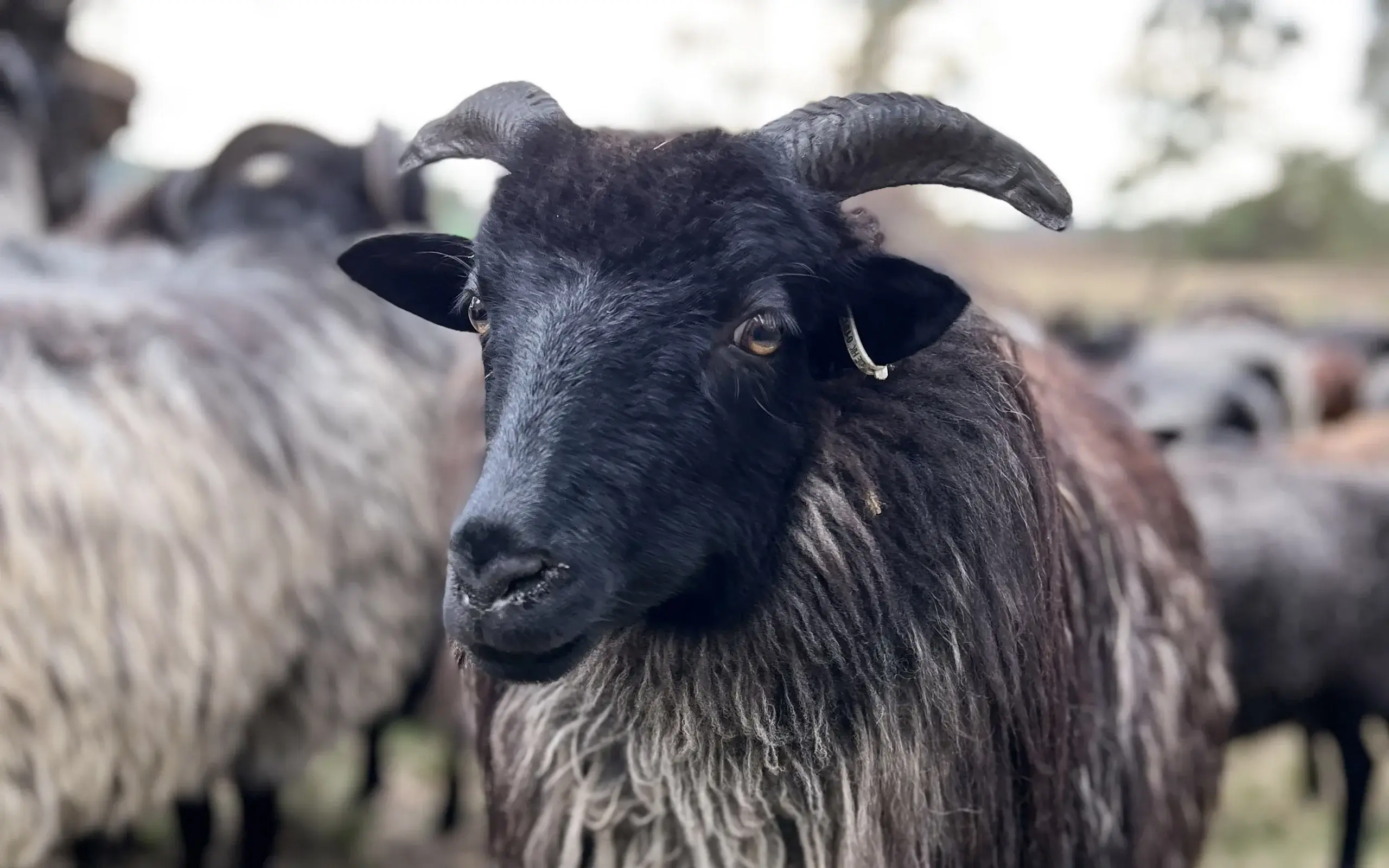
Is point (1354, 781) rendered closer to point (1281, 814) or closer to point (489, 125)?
point (1281, 814)

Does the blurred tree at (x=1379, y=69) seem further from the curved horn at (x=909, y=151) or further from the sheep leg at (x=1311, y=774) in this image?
the curved horn at (x=909, y=151)

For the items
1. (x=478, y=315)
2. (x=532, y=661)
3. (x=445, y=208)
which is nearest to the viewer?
(x=532, y=661)

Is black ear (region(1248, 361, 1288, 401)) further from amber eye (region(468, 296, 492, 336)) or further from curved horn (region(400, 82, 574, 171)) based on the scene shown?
amber eye (region(468, 296, 492, 336))

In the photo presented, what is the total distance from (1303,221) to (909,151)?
29542 millimetres

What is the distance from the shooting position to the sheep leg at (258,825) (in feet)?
15.1

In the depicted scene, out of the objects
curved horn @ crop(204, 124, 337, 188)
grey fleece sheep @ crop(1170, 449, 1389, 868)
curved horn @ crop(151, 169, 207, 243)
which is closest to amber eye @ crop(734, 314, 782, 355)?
grey fleece sheep @ crop(1170, 449, 1389, 868)

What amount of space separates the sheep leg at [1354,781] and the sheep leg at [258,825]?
4602mm

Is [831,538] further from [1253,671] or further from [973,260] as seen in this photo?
[973,260]

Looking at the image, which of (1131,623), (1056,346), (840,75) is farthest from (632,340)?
(840,75)

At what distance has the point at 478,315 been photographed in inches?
87.3

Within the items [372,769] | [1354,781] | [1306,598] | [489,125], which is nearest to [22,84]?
[372,769]

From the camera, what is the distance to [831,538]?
2.11 m

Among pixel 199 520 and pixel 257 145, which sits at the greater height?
pixel 257 145

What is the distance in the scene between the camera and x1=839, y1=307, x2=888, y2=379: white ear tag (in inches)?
81.1
